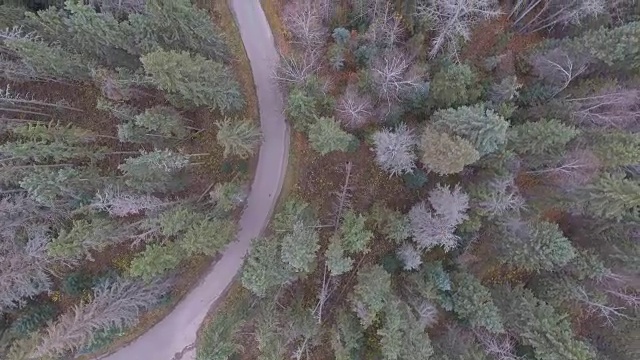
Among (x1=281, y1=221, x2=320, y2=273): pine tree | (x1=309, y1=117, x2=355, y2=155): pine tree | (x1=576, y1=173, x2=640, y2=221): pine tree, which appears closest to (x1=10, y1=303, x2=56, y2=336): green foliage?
(x1=281, y1=221, x2=320, y2=273): pine tree

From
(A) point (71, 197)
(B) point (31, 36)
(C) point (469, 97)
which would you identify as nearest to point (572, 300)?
(C) point (469, 97)

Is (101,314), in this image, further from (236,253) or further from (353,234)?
(353,234)

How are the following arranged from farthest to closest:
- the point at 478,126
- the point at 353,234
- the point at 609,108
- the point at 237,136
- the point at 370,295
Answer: the point at 609,108, the point at 353,234, the point at 370,295, the point at 237,136, the point at 478,126

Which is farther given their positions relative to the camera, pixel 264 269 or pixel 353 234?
pixel 353 234

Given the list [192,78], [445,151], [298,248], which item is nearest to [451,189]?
[445,151]

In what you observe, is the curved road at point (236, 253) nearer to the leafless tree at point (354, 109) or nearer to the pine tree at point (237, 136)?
the pine tree at point (237, 136)

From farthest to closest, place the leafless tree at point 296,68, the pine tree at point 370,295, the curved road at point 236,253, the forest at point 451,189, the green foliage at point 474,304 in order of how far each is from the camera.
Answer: the curved road at point 236,253 < the leafless tree at point 296,68 < the green foliage at point 474,304 < the forest at point 451,189 < the pine tree at point 370,295

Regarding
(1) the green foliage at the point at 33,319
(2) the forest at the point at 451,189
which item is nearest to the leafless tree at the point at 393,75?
(2) the forest at the point at 451,189
